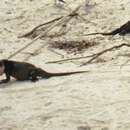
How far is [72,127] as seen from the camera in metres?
7.78

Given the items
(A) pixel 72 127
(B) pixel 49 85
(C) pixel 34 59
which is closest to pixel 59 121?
(A) pixel 72 127

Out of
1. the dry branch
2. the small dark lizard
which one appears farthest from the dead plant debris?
the small dark lizard

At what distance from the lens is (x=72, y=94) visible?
895cm

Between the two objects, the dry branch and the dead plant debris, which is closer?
the dead plant debris

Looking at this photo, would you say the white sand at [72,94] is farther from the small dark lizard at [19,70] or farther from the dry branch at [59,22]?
the dry branch at [59,22]

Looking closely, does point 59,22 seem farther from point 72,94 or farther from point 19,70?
point 72,94

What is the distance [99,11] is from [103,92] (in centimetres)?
514

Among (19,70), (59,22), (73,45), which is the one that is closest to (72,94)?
(19,70)

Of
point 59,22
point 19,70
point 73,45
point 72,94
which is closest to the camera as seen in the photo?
point 72,94

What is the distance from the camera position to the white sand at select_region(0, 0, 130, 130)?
7961 mm

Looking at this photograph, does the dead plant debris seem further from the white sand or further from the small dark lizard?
the small dark lizard

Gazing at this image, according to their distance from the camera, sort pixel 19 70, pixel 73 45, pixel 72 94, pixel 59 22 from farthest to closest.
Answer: pixel 59 22, pixel 73 45, pixel 19 70, pixel 72 94

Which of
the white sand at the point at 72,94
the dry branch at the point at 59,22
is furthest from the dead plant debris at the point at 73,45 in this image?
the dry branch at the point at 59,22

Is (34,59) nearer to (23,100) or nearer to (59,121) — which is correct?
(23,100)
